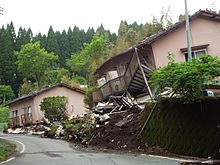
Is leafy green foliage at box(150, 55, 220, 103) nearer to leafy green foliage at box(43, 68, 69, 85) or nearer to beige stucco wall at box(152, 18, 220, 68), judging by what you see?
beige stucco wall at box(152, 18, 220, 68)

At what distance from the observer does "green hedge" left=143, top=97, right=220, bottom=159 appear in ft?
43.5

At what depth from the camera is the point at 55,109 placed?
38375mm

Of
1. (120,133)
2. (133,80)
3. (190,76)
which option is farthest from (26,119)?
(190,76)

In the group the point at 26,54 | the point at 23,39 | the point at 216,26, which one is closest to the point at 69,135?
the point at 216,26

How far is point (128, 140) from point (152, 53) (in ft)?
36.5

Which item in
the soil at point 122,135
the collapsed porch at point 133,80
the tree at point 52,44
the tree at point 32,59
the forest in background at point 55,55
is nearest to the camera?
the soil at point 122,135

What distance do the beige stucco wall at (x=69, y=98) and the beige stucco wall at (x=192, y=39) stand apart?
779 inches

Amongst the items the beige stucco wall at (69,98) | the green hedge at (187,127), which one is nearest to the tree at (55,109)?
the beige stucco wall at (69,98)

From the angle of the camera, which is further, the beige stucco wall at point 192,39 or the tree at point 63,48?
the tree at point 63,48

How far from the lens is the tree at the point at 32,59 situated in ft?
228

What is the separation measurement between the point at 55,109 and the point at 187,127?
25.7m

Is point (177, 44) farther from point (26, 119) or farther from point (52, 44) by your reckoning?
point (52, 44)

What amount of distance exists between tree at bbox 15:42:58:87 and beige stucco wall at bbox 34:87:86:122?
25807 mm

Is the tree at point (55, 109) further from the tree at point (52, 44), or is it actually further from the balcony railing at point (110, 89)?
the tree at point (52, 44)
